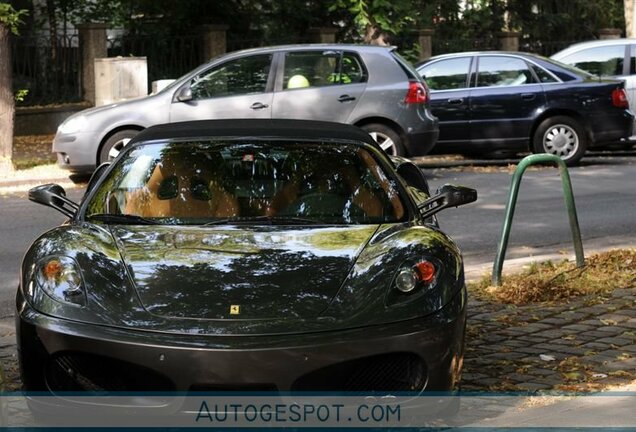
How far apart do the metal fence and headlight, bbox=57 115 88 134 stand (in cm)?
761

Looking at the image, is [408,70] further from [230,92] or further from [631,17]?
[631,17]

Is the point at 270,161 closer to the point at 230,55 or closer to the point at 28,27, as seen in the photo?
the point at 230,55

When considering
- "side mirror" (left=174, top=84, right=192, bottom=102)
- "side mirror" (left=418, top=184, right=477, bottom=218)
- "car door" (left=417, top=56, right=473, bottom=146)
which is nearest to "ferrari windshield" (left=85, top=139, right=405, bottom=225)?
Answer: "side mirror" (left=418, top=184, right=477, bottom=218)

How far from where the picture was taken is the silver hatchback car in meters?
16.3

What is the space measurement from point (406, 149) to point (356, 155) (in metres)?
9.99

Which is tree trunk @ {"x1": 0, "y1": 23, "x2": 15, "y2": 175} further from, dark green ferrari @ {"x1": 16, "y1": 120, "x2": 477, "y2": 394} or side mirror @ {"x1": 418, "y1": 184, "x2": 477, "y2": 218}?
side mirror @ {"x1": 418, "y1": 184, "x2": 477, "y2": 218}

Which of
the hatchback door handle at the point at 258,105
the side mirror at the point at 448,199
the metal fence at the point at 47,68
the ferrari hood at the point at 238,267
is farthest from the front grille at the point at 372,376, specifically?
the metal fence at the point at 47,68

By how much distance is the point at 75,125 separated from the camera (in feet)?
53.7

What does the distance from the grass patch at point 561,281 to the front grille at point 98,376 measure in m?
4.02

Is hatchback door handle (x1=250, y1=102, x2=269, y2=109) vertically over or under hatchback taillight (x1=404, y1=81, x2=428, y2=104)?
under

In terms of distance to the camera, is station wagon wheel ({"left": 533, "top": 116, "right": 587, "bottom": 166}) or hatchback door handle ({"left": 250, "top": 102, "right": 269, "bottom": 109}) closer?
hatchback door handle ({"left": 250, "top": 102, "right": 269, "bottom": 109})

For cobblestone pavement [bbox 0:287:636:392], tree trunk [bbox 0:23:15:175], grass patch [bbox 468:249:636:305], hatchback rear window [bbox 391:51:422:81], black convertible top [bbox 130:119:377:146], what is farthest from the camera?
tree trunk [bbox 0:23:15:175]

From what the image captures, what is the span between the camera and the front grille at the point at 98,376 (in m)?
4.98

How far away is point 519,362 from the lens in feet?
22.5
